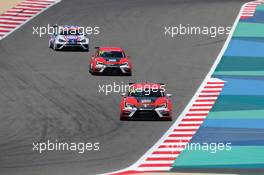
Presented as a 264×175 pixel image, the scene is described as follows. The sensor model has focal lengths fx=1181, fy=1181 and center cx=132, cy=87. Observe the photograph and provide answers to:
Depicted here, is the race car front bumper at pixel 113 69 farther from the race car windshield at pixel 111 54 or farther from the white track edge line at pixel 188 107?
the white track edge line at pixel 188 107

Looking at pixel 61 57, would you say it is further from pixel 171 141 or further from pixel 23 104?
pixel 171 141

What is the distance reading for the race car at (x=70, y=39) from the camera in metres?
55.7

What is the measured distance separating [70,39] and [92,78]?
217 inches

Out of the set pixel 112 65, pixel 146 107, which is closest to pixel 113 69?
pixel 112 65

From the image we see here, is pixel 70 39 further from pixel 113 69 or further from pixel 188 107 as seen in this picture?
pixel 188 107

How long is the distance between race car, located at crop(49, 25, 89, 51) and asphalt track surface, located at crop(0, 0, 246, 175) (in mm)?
383

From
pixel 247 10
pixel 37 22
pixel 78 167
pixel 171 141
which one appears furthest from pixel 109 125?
pixel 247 10

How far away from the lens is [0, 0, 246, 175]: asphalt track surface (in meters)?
38.5

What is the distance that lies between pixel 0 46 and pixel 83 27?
533 centimetres

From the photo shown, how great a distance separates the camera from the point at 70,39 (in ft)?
183

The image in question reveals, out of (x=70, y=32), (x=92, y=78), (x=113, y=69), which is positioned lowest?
(x=92, y=78)

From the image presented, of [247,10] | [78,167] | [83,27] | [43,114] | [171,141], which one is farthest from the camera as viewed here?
[247,10]

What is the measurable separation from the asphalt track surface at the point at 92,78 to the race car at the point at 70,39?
38 cm

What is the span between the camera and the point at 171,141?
135ft
